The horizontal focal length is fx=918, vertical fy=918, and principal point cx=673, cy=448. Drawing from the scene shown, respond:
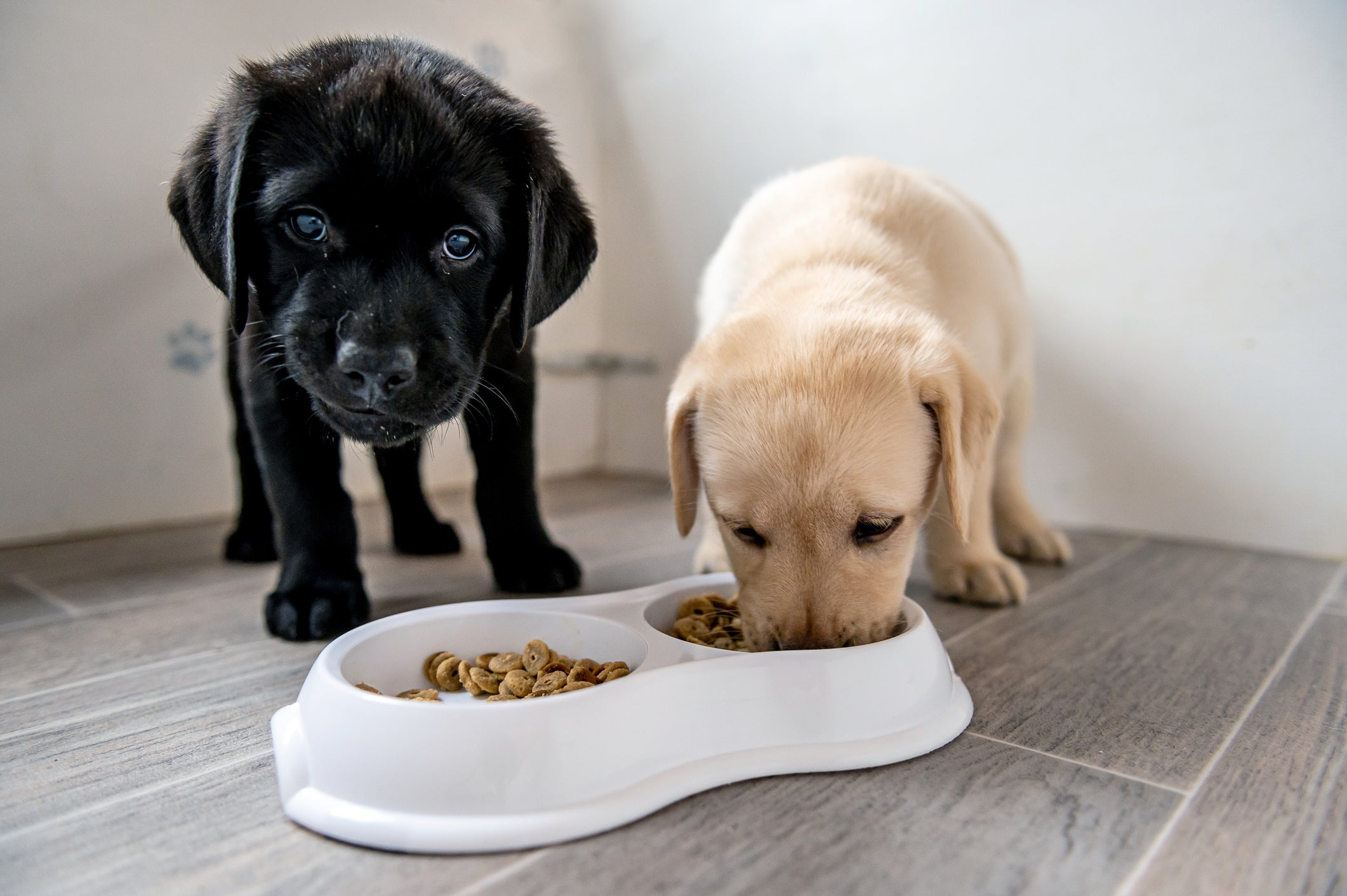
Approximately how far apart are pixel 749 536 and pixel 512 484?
2.29ft

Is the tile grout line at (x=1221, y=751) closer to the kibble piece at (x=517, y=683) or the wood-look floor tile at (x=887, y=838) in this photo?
the wood-look floor tile at (x=887, y=838)

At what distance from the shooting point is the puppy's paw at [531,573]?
1953 mm

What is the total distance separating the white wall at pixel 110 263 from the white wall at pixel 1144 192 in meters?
1.55

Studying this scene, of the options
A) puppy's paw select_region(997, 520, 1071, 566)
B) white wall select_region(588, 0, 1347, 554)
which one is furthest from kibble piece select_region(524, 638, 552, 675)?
white wall select_region(588, 0, 1347, 554)

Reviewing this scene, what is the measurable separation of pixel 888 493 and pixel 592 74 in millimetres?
2989

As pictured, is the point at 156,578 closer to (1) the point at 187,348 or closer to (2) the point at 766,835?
(1) the point at 187,348

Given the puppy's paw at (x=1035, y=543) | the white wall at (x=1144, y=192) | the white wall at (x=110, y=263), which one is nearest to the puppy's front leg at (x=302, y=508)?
the white wall at (x=110, y=263)

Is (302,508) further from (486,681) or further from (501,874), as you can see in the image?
(501,874)

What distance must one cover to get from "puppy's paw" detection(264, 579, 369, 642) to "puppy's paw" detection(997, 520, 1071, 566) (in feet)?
5.32

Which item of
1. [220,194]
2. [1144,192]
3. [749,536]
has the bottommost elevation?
[749,536]

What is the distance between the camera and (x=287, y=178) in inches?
56.2

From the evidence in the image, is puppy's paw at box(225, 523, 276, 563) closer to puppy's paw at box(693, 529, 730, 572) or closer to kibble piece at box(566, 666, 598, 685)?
puppy's paw at box(693, 529, 730, 572)

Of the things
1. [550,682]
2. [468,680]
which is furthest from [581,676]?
[468,680]

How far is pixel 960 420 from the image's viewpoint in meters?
1.41
